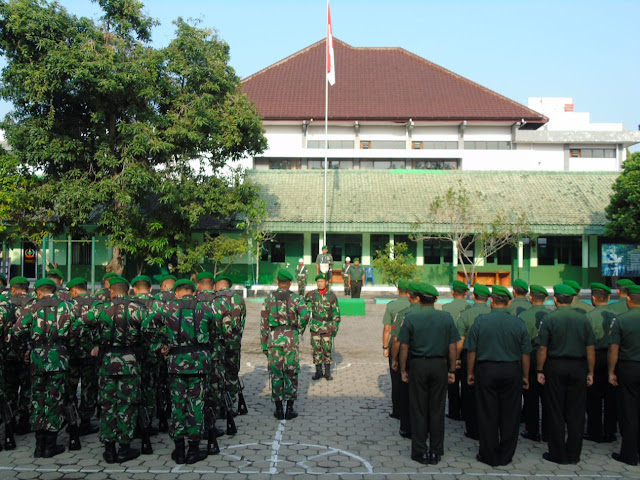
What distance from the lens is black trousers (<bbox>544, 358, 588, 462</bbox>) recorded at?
593 cm

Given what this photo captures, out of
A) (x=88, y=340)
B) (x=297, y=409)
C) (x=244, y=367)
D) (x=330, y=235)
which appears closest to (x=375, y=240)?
(x=330, y=235)

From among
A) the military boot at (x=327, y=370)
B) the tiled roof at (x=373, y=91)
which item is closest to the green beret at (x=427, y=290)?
the military boot at (x=327, y=370)

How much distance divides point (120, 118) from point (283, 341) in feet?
→ 48.3

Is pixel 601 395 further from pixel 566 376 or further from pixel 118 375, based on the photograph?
pixel 118 375

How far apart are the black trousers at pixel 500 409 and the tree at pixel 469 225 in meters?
16.3

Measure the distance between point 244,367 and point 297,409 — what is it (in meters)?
3.02

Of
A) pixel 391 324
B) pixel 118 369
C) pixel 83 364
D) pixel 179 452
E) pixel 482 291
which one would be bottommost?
pixel 179 452

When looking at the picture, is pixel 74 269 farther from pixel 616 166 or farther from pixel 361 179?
pixel 616 166

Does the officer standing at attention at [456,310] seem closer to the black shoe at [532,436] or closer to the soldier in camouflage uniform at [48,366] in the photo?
the black shoe at [532,436]

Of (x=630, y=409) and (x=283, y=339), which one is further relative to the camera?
(x=283, y=339)

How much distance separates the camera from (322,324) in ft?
31.8

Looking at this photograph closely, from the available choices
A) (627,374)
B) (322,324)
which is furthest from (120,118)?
(627,374)

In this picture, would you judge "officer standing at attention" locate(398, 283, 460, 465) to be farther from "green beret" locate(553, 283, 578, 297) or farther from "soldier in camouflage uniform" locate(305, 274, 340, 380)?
"soldier in camouflage uniform" locate(305, 274, 340, 380)

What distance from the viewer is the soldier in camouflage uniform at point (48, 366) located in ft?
19.6
